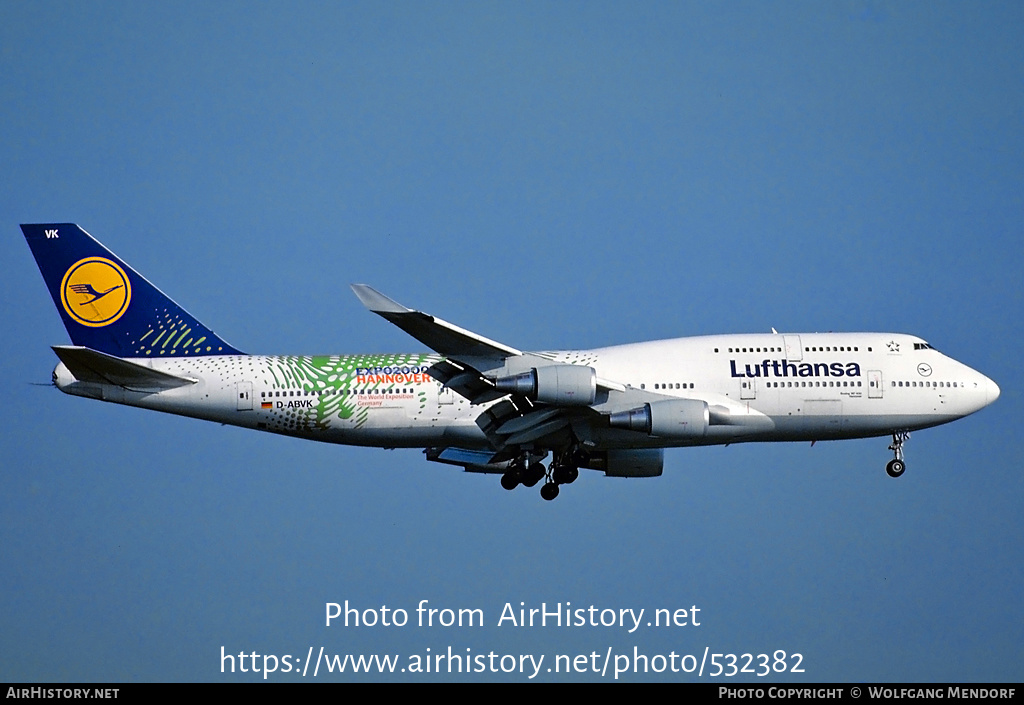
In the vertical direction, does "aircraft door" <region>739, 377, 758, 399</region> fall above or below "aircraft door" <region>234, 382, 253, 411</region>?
above

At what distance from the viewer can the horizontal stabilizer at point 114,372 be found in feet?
130

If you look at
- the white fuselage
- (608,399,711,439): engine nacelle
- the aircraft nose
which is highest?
the aircraft nose

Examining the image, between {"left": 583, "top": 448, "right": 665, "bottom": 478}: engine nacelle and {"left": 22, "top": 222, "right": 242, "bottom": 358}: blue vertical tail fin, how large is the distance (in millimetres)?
12298

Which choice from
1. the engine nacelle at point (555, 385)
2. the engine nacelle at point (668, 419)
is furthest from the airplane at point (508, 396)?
the engine nacelle at point (555, 385)

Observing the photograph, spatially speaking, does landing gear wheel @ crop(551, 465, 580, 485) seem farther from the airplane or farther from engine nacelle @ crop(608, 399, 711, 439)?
engine nacelle @ crop(608, 399, 711, 439)

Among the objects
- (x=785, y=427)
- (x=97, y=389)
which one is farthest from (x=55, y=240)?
(x=785, y=427)

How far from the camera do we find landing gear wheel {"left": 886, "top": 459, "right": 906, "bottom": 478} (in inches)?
1725

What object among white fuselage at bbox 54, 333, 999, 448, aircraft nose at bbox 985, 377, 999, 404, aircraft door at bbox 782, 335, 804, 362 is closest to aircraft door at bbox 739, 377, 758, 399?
white fuselage at bbox 54, 333, 999, 448

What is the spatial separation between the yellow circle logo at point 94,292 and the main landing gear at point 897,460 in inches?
975

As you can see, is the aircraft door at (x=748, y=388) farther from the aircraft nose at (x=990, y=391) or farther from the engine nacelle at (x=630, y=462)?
the aircraft nose at (x=990, y=391)

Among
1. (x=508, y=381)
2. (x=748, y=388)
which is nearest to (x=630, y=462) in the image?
(x=748, y=388)

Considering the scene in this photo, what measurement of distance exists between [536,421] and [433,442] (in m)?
4.42

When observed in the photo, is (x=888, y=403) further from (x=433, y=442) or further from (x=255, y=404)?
(x=255, y=404)

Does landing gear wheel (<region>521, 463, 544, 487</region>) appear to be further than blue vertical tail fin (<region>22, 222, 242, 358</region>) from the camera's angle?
No
